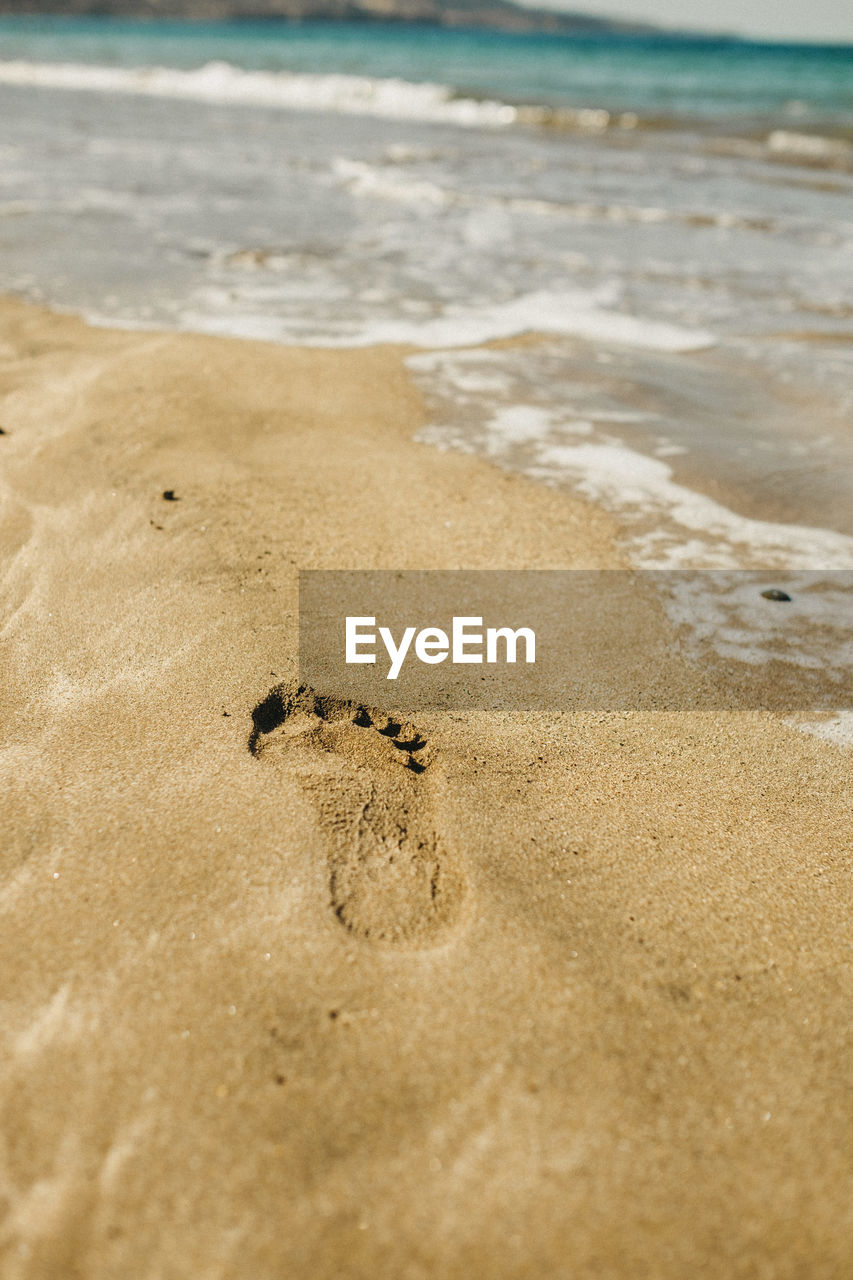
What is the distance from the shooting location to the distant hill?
68.2 m

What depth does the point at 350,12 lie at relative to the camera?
79.8 metres

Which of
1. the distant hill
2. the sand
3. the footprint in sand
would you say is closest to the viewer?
the sand

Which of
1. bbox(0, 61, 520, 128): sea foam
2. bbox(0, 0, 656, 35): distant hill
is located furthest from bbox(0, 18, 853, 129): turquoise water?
bbox(0, 0, 656, 35): distant hill

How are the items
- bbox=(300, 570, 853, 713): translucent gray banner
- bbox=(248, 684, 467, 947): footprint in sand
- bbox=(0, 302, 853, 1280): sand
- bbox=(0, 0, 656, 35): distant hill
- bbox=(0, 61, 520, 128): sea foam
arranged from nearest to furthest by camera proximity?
bbox=(0, 302, 853, 1280): sand < bbox=(248, 684, 467, 947): footprint in sand < bbox=(300, 570, 853, 713): translucent gray banner < bbox=(0, 61, 520, 128): sea foam < bbox=(0, 0, 656, 35): distant hill

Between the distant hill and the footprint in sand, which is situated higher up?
the distant hill

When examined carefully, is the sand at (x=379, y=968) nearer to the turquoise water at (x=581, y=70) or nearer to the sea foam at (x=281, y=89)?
the sea foam at (x=281, y=89)

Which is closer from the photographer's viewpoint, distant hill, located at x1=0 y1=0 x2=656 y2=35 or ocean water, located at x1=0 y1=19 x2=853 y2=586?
ocean water, located at x1=0 y1=19 x2=853 y2=586

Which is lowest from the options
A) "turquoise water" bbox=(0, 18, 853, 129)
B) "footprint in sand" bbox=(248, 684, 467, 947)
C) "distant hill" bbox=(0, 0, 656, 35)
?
"footprint in sand" bbox=(248, 684, 467, 947)

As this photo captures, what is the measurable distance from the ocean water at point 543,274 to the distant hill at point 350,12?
69055 millimetres

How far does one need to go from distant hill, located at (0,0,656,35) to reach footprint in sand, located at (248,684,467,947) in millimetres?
80459

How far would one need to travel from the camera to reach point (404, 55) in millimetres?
39000

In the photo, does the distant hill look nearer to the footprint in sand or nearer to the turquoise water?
the turquoise water

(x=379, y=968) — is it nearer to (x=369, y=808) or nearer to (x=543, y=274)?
(x=369, y=808)

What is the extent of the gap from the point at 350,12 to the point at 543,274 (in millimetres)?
92100
